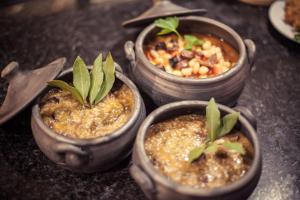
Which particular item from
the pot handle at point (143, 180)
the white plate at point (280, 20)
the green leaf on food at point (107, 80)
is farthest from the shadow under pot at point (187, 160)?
the white plate at point (280, 20)

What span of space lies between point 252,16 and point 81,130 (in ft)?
4.96

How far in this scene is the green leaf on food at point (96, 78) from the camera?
1748 mm

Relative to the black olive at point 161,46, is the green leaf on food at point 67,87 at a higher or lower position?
higher

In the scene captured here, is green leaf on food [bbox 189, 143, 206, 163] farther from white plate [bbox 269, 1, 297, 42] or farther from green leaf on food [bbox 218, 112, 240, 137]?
white plate [bbox 269, 1, 297, 42]

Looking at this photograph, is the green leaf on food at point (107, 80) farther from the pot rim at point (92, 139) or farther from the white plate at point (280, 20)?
the white plate at point (280, 20)

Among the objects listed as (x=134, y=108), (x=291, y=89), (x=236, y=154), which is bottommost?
(x=291, y=89)

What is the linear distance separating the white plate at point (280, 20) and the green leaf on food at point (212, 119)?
3.43 feet

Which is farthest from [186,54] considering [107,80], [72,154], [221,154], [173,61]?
[72,154]

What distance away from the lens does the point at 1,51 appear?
7.73ft

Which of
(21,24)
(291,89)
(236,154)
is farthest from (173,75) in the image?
(21,24)

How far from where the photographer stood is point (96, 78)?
5.82 ft

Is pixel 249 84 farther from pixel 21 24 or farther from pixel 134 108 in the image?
pixel 21 24

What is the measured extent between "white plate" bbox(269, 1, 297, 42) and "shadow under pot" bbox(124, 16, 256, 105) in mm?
549

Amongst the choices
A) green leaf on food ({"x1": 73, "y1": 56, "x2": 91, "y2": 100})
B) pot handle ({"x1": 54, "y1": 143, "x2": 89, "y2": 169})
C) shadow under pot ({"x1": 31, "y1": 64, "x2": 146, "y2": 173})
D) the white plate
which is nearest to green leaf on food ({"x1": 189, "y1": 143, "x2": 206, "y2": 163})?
shadow under pot ({"x1": 31, "y1": 64, "x2": 146, "y2": 173})
